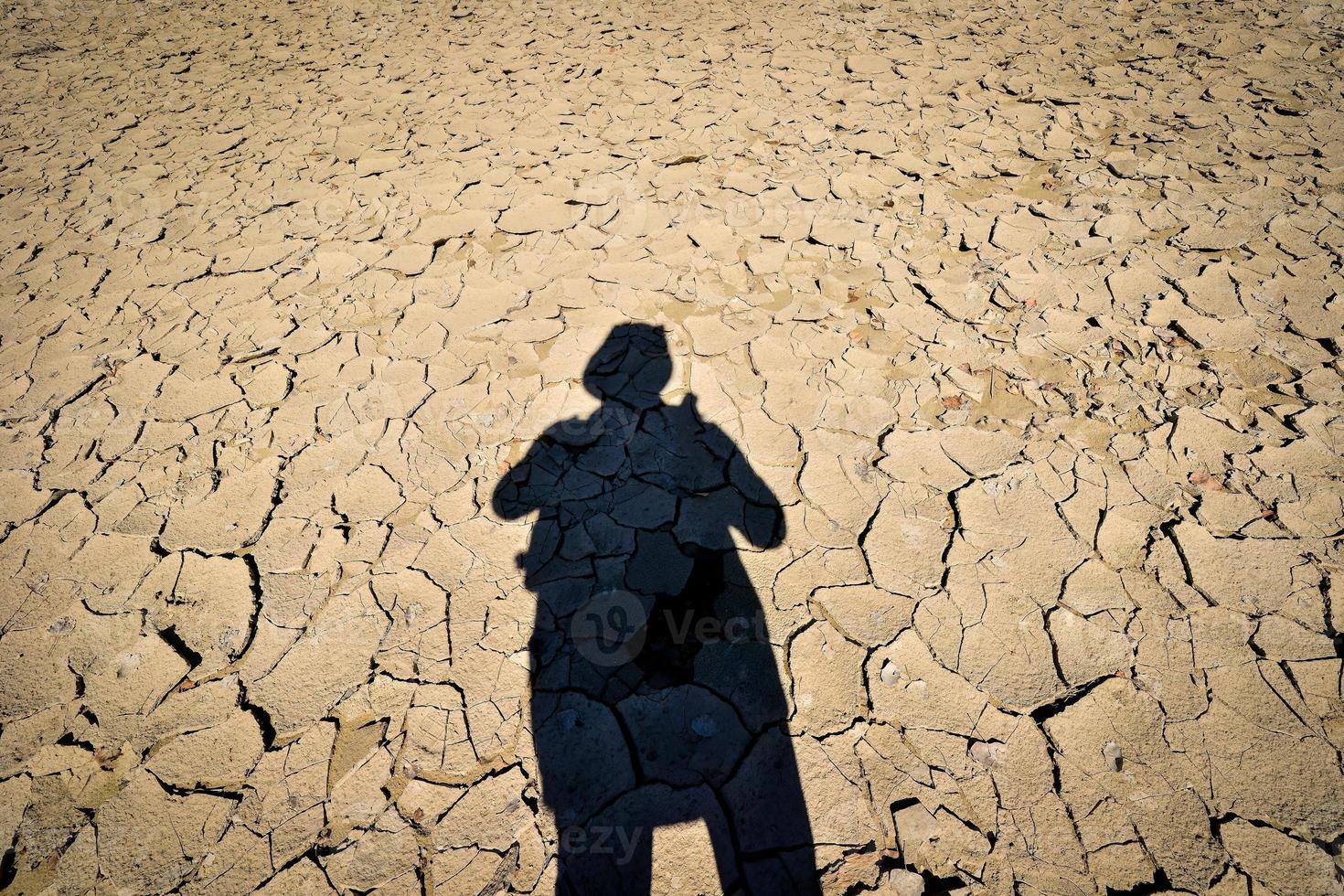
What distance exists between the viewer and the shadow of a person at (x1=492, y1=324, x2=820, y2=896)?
1.35 meters

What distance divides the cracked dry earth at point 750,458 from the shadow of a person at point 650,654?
0.04m

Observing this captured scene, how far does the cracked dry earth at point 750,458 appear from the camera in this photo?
1375 mm

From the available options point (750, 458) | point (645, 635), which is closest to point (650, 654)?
point (645, 635)

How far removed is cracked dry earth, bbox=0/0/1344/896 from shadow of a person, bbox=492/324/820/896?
0.04m

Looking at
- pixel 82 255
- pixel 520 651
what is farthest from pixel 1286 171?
pixel 82 255

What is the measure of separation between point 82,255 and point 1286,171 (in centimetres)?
647

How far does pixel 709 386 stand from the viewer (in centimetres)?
229

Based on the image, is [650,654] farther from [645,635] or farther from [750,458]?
[750,458]

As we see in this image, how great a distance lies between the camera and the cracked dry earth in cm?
138

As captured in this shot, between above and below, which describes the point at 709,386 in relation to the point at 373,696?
above

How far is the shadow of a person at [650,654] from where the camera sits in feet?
4.44

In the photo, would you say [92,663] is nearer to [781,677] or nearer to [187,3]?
[781,677]

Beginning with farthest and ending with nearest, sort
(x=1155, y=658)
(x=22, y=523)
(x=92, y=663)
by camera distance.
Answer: (x=22, y=523)
(x=92, y=663)
(x=1155, y=658)

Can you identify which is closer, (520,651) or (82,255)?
(520,651)
